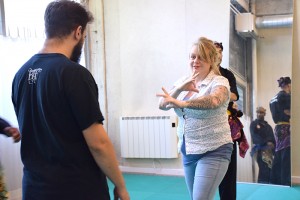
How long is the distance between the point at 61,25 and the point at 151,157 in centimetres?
363

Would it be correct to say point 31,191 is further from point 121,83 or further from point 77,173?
point 121,83

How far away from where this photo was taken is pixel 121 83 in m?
5.02

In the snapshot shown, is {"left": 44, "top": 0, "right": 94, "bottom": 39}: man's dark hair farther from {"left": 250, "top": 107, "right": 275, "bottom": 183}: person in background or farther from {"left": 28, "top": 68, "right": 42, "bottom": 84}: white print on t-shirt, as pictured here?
{"left": 250, "top": 107, "right": 275, "bottom": 183}: person in background

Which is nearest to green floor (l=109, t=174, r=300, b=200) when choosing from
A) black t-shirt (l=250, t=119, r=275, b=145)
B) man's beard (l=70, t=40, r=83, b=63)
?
black t-shirt (l=250, t=119, r=275, b=145)

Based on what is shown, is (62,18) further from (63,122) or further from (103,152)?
(103,152)

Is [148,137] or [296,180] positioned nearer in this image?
[296,180]

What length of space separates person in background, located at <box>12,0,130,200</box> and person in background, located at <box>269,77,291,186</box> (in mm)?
3069

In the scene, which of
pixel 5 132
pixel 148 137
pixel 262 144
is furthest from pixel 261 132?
pixel 5 132

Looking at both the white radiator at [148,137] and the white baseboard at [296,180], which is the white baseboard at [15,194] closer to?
the white radiator at [148,137]

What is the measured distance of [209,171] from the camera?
77.9 inches

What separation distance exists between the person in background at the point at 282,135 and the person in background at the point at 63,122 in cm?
307

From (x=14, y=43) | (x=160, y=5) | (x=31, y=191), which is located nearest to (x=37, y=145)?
(x=31, y=191)

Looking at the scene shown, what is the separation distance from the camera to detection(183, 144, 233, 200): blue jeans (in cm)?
197

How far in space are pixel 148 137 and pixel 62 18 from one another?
353cm
